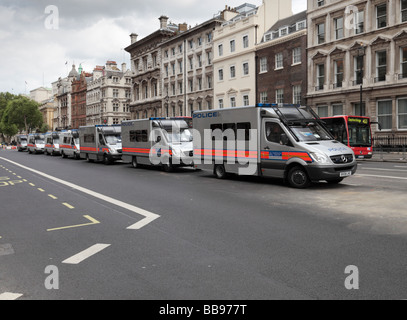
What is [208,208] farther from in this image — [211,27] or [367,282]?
[211,27]

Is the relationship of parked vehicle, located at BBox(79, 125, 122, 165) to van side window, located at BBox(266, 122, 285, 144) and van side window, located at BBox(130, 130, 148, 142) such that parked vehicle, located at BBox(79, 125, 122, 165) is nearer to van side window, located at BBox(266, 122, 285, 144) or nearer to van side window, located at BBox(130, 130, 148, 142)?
van side window, located at BBox(130, 130, 148, 142)

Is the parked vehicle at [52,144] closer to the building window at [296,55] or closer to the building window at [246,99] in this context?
the building window at [246,99]

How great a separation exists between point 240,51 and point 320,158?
35205 mm

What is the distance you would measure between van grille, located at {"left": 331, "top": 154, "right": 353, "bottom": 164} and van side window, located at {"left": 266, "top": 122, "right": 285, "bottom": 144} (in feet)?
6.28

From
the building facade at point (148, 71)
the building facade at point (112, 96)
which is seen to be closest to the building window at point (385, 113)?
the building facade at point (148, 71)

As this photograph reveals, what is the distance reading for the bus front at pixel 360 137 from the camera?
26.2 m

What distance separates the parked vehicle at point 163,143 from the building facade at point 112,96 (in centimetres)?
6667

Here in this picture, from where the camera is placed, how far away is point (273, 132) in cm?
1333

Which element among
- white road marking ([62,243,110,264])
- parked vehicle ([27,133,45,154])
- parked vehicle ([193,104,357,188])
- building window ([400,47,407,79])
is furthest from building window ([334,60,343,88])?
white road marking ([62,243,110,264])

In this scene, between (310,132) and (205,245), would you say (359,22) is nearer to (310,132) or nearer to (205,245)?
(310,132)

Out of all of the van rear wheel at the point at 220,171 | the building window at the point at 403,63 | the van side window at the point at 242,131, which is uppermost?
the building window at the point at 403,63

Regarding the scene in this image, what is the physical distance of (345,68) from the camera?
34375mm

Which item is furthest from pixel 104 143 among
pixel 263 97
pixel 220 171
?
pixel 263 97
